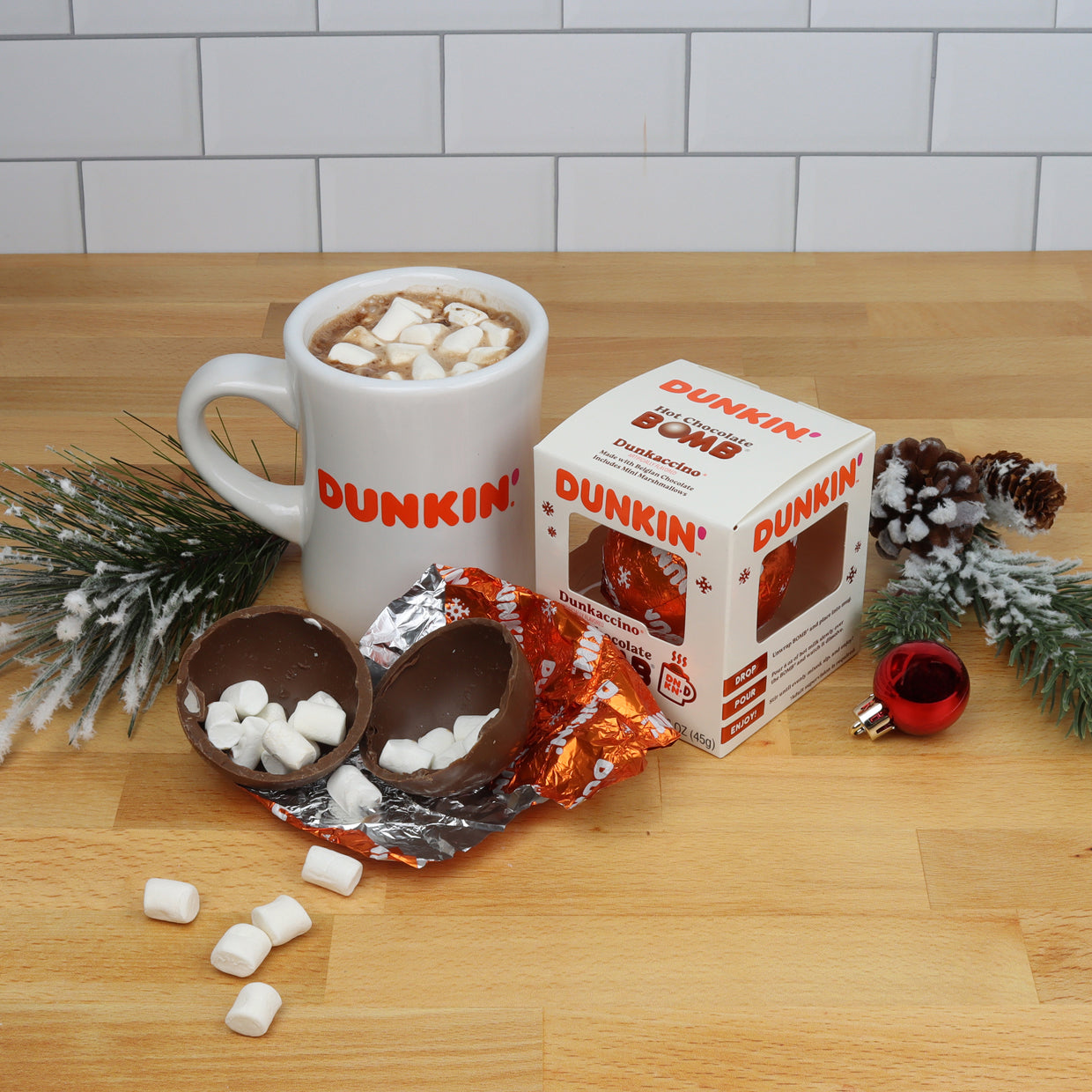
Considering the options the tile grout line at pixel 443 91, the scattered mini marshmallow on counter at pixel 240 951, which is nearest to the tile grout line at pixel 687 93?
the tile grout line at pixel 443 91

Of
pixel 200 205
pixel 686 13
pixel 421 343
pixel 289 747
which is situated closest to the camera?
pixel 289 747

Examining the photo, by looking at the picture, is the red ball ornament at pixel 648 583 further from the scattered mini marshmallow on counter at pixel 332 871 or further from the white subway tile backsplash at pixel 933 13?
the white subway tile backsplash at pixel 933 13

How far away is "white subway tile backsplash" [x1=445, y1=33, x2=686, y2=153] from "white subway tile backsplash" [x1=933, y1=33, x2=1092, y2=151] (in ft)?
0.85

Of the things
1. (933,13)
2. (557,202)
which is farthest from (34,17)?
(933,13)

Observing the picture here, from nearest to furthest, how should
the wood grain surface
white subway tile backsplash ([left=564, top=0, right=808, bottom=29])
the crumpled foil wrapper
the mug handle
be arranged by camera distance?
the wood grain surface → the crumpled foil wrapper → the mug handle → white subway tile backsplash ([left=564, top=0, right=808, bottom=29])

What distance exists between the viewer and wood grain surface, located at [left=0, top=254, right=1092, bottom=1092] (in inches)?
25.8

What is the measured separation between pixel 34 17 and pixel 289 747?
86cm

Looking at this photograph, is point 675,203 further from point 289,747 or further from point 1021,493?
point 289,747

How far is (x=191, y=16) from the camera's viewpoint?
4.15 ft

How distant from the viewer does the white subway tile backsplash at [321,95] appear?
127 centimetres

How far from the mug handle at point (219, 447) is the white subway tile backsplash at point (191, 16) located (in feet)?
1.70

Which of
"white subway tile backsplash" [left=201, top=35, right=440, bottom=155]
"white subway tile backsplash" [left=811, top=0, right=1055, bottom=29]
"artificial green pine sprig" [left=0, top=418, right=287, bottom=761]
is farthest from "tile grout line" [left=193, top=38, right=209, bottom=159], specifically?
"white subway tile backsplash" [left=811, top=0, right=1055, bottom=29]

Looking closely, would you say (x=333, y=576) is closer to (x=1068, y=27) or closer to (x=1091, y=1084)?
(x=1091, y=1084)

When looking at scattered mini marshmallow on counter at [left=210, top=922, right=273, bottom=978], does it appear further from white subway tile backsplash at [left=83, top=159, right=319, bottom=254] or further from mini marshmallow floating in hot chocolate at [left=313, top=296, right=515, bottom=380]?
white subway tile backsplash at [left=83, top=159, right=319, bottom=254]
